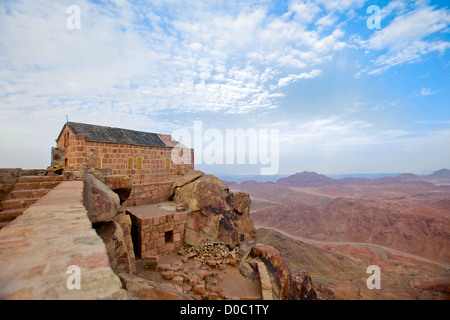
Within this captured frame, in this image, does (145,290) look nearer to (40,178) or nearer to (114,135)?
(40,178)

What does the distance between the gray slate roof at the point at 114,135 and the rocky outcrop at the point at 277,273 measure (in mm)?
13643

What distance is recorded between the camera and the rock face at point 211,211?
31.6 feet

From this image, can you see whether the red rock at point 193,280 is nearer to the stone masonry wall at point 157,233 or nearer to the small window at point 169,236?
the stone masonry wall at point 157,233

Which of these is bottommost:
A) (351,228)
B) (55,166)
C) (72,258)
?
(351,228)

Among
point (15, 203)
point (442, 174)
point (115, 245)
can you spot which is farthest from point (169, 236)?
point (442, 174)

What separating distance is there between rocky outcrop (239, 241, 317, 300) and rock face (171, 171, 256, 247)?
4.55 feet

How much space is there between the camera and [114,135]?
17.4 metres

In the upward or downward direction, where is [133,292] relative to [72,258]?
downward

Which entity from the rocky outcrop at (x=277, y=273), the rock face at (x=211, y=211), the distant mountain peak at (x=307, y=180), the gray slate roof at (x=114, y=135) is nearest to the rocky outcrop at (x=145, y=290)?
the rocky outcrop at (x=277, y=273)

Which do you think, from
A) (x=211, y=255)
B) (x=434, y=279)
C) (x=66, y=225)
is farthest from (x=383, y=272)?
(x=66, y=225)

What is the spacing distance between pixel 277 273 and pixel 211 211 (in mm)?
4084

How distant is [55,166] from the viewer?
7.25 metres

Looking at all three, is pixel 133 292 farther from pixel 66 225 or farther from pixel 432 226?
pixel 432 226
